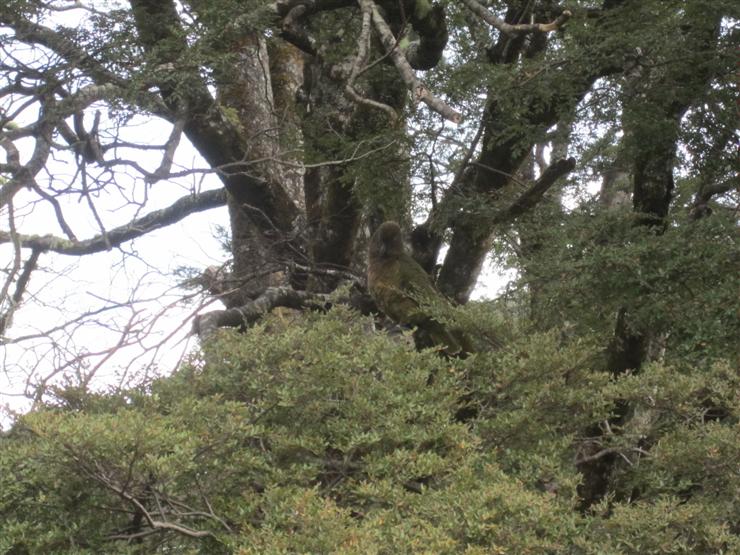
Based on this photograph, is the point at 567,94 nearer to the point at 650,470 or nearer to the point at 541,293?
the point at 541,293

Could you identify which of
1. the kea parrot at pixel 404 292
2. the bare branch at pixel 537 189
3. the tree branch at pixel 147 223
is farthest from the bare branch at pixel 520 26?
the tree branch at pixel 147 223

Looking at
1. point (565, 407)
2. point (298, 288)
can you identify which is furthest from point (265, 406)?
point (298, 288)

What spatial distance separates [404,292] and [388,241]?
0.50m

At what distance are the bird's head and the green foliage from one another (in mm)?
1222

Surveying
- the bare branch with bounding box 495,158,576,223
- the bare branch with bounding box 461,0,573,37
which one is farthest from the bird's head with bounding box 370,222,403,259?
the bare branch with bounding box 461,0,573,37

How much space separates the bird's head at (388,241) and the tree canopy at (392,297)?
44 centimetres

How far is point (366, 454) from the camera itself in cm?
362

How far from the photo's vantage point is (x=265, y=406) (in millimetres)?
3617

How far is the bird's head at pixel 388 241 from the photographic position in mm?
5695

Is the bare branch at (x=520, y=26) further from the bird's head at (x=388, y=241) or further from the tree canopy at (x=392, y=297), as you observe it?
the bird's head at (x=388, y=241)

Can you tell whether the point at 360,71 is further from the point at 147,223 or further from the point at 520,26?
the point at 147,223

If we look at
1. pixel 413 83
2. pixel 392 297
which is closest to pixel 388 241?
pixel 392 297

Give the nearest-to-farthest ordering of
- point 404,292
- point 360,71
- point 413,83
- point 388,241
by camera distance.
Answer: point 413,83
point 360,71
point 404,292
point 388,241

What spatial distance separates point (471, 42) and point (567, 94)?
2193 mm
